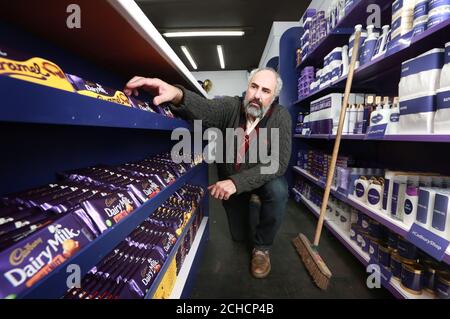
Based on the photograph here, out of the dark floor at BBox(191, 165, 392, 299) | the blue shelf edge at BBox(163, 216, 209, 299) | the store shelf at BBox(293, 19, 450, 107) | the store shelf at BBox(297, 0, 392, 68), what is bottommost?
the dark floor at BBox(191, 165, 392, 299)

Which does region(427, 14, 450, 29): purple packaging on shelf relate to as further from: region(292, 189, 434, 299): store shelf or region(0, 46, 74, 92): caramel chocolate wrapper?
region(0, 46, 74, 92): caramel chocolate wrapper

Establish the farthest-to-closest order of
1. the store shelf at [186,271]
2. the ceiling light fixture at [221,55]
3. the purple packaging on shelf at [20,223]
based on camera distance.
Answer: the ceiling light fixture at [221,55]
the store shelf at [186,271]
the purple packaging on shelf at [20,223]

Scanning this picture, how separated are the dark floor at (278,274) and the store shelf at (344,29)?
1.88 m

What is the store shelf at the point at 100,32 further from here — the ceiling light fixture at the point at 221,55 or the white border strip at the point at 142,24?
the ceiling light fixture at the point at 221,55

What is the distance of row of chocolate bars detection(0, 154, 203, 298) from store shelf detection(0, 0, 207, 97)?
48cm

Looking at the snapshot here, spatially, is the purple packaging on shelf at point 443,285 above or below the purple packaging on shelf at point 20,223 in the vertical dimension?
below

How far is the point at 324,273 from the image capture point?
4.82ft

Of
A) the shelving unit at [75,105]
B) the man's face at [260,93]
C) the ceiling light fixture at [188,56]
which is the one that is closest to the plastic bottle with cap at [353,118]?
the man's face at [260,93]

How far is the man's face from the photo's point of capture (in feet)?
5.88

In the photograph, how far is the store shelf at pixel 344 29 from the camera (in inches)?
68.9

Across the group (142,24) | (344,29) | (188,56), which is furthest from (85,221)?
(188,56)

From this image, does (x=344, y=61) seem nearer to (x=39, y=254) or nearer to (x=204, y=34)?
(x=39, y=254)

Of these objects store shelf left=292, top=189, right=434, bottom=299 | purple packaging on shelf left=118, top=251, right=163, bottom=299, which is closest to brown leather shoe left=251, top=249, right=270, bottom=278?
store shelf left=292, top=189, right=434, bottom=299

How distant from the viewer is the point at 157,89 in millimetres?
1167
